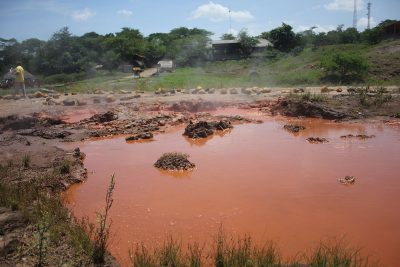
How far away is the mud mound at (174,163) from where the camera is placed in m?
8.79

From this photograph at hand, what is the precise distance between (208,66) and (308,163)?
95.7 feet

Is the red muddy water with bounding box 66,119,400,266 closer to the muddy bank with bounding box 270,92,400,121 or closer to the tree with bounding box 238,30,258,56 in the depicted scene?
the muddy bank with bounding box 270,92,400,121

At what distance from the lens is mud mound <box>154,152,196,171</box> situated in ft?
28.9

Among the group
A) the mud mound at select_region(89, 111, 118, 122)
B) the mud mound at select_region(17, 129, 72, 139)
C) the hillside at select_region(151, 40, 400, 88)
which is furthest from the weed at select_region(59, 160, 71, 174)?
the hillside at select_region(151, 40, 400, 88)

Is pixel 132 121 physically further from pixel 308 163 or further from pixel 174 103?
pixel 308 163

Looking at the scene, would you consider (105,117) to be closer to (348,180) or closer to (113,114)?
(113,114)

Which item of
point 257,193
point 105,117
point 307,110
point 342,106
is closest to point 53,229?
point 257,193

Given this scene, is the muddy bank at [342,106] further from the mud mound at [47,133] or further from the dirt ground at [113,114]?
the mud mound at [47,133]

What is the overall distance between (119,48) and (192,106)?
26082mm

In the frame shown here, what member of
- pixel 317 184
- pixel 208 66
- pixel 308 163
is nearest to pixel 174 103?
pixel 308 163

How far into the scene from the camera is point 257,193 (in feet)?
23.5

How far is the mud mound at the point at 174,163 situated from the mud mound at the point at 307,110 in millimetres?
7741

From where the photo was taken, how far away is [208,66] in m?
37.0

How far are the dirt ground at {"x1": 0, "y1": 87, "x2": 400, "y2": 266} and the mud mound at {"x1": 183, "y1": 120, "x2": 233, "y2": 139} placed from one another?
1475 mm
